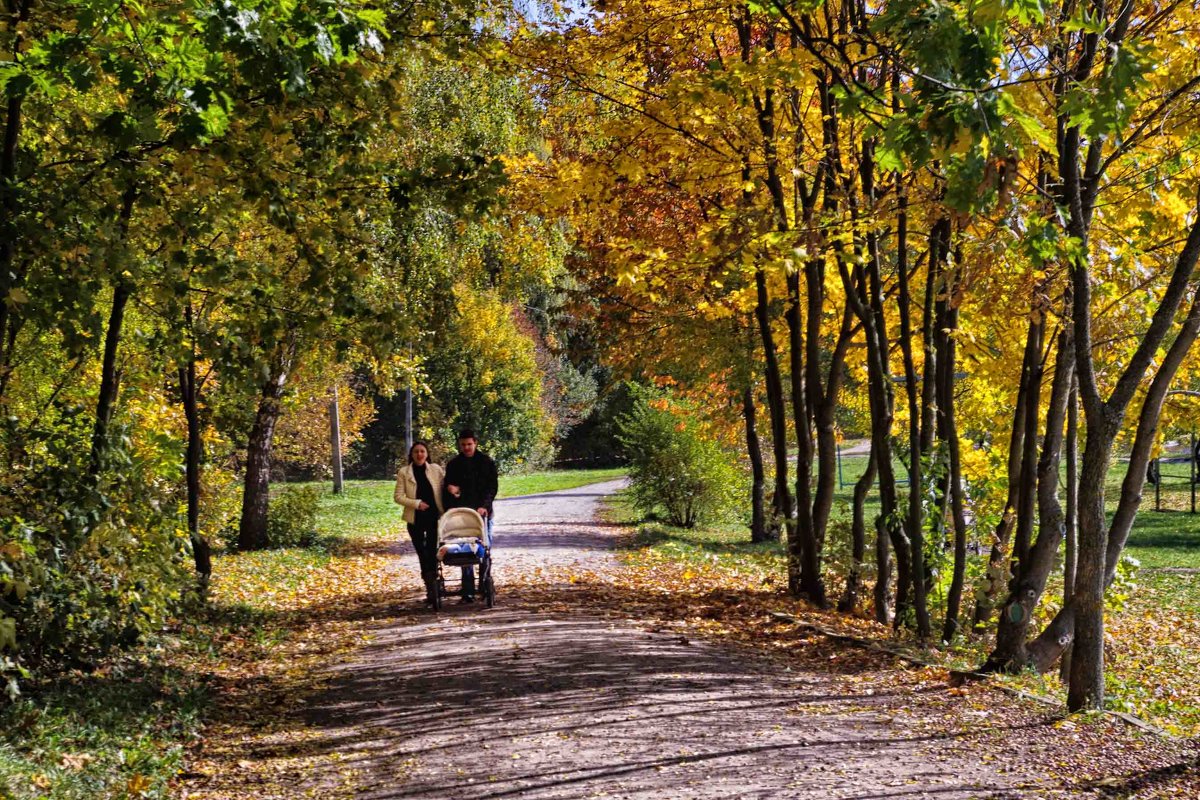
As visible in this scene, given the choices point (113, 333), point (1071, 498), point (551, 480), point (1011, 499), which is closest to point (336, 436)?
point (551, 480)

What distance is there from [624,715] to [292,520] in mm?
14836

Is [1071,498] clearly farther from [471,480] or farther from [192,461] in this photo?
[192,461]

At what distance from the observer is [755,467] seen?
24859 mm

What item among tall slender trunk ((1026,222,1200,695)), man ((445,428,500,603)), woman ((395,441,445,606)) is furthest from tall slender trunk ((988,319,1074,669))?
woman ((395,441,445,606))

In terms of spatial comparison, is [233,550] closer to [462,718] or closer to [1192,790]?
[462,718]

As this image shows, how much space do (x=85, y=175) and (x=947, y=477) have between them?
8.40 metres

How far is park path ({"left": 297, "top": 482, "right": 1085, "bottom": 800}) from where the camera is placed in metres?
6.16

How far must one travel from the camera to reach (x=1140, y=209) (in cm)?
1059

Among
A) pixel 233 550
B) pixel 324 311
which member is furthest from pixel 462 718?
pixel 233 550

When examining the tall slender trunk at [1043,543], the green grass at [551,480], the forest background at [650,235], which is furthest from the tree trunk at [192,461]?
the green grass at [551,480]

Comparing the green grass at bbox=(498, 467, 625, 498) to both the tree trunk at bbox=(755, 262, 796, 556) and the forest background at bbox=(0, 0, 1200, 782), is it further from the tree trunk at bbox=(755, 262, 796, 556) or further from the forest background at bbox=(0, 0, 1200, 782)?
the forest background at bbox=(0, 0, 1200, 782)

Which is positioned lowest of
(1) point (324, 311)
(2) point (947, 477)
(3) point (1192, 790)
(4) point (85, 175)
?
(3) point (1192, 790)

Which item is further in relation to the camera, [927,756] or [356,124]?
[356,124]

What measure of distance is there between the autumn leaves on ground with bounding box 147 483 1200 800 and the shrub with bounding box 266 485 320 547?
7.19 meters
